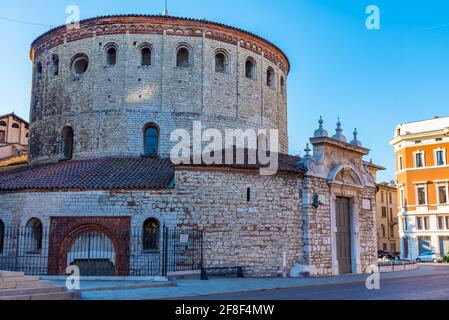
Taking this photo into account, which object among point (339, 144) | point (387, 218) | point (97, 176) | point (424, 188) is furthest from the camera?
point (387, 218)

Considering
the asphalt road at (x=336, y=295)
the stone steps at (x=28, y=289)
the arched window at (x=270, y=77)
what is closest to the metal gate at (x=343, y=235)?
the asphalt road at (x=336, y=295)

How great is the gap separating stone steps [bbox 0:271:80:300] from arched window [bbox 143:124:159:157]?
13.0 meters

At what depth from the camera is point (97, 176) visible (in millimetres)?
22500

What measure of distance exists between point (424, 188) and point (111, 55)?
3518 cm

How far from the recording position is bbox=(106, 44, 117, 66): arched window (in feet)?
88.6

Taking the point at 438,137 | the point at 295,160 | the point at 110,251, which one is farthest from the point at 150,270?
the point at 438,137

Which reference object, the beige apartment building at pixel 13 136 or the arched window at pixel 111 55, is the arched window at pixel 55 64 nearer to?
the arched window at pixel 111 55

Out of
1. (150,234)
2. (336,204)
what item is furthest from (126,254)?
(336,204)

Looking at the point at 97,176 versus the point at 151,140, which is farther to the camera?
the point at 151,140

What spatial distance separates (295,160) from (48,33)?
15.2m

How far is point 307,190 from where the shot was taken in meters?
Answer: 23.2

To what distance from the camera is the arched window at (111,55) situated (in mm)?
27000

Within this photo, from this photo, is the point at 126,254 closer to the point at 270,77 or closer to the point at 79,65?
the point at 79,65
